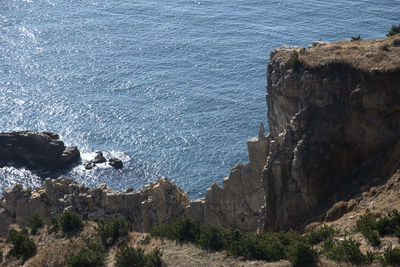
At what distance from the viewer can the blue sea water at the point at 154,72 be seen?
11781cm

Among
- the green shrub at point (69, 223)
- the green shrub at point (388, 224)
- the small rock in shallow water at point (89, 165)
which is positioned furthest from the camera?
the small rock in shallow water at point (89, 165)

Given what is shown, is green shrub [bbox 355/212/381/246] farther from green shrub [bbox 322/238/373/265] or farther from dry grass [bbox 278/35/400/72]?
dry grass [bbox 278/35/400/72]

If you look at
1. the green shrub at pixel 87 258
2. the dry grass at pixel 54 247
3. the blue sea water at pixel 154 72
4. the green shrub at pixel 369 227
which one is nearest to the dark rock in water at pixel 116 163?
the blue sea water at pixel 154 72

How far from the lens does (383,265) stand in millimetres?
36219

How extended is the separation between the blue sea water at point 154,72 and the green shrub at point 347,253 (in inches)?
2541

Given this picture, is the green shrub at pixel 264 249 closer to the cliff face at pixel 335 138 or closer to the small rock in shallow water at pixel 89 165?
the cliff face at pixel 335 138

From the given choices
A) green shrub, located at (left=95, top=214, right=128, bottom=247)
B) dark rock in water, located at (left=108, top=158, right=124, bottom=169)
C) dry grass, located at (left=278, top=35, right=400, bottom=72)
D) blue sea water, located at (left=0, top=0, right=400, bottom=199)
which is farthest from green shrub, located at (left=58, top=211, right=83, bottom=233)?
dark rock in water, located at (left=108, top=158, right=124, bottom=169)

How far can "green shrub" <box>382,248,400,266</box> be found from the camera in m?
36.0

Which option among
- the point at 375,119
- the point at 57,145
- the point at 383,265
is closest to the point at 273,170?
the point at 375,119

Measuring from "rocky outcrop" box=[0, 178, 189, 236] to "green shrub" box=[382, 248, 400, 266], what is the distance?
35.5 meters

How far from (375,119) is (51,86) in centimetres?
10645

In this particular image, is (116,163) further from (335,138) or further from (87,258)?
(87,258)

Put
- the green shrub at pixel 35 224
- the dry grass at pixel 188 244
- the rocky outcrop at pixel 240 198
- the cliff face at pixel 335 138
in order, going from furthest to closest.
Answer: the rocky outcrop at pixel 240 198, the cliff face at pixel 335 138, the green shrub at pixel 35 224, the dry grass at pixel 188 244

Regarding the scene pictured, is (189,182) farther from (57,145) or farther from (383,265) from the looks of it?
(383,265)
